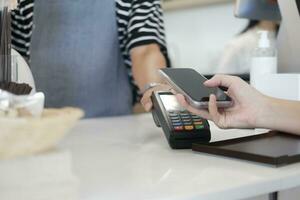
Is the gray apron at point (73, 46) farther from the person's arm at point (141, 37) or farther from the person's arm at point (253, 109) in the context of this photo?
the person's arm at point (253, 109)

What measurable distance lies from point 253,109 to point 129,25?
62 cm

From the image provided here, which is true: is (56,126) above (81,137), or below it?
above

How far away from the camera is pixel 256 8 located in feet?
4.15

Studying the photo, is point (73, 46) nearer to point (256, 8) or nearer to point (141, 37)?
point (141, 37)

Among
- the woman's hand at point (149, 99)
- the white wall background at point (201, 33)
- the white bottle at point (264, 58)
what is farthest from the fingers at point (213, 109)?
the white wall background at point (201, 33)

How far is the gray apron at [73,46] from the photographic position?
1.30m

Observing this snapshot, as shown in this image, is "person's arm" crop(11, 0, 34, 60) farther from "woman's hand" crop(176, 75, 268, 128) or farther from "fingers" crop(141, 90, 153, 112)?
"woman's hand" crop(176, 75, 268, 128)

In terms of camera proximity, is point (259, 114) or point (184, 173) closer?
point (184, 173)

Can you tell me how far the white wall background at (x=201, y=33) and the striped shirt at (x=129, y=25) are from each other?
1.22 m

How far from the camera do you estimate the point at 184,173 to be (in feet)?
1.84

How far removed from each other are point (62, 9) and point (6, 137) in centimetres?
90

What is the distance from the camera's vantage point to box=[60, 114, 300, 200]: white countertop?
49 centimetres

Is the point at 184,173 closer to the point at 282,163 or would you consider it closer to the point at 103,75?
the point at 282,163

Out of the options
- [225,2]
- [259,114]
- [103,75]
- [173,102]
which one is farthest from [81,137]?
[225,2]
